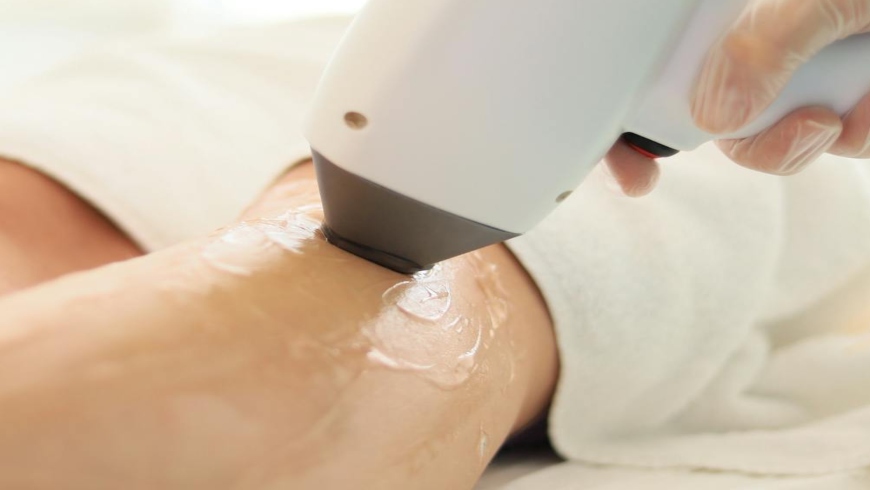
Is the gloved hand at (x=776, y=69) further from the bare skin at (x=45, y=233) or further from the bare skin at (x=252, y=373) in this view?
the bare skin at (x=45, y=233)

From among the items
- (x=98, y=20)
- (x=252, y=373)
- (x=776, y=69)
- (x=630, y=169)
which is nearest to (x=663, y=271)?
(x=630, y=169)

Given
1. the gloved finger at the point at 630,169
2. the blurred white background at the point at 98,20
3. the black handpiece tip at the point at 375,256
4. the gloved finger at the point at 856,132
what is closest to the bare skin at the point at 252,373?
the black handpiece tip at the point at 375,256

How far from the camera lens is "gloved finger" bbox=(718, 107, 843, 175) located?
49cm

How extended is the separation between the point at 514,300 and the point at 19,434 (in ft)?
1.37

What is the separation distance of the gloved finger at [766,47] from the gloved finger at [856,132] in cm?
6

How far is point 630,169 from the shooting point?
1.96 feet

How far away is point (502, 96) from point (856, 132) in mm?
247

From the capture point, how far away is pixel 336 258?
0.54 m

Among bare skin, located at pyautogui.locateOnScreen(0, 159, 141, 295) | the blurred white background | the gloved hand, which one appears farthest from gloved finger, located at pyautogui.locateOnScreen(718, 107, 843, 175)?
the blurred white background

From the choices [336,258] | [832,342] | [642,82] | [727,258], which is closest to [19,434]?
[336,258]

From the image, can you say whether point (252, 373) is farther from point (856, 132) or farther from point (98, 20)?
point (98, 20)

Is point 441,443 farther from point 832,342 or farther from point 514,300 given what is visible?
point 832,342

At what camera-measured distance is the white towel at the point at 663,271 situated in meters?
0.74

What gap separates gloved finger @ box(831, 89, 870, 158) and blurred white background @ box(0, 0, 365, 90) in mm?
976
